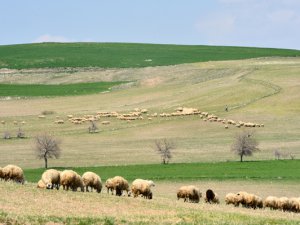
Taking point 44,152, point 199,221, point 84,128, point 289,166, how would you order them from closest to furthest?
1. point 199,221
2. point 289,166
3. point 44,152
4. point 84,128

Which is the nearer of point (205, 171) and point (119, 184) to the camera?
point (119, 184)

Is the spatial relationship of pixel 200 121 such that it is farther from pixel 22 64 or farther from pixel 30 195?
pixel 22 64

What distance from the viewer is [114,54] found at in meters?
178

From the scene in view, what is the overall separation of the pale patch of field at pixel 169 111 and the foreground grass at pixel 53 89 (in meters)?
5.70

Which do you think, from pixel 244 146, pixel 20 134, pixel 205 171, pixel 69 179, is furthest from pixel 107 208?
pixel 20 134

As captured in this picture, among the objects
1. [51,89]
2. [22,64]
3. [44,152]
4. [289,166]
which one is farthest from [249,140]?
[22,64]

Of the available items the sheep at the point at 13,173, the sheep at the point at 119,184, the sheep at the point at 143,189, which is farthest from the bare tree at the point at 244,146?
the sheep at the point at 13,173

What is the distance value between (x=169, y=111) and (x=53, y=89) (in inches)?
1624

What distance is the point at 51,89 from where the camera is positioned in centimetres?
13012

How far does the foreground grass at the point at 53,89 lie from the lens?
124 metres

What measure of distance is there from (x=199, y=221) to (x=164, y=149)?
3870 cm

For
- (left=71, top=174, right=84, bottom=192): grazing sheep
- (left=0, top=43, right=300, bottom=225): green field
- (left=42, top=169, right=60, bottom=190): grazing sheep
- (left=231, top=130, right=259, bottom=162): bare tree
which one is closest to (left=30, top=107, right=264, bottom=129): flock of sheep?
(left=0, top=43, right=300, bottom=225): green field

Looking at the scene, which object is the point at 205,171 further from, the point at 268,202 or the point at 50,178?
the point at 50,178

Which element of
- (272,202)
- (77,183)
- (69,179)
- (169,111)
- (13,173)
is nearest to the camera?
(69,179)
